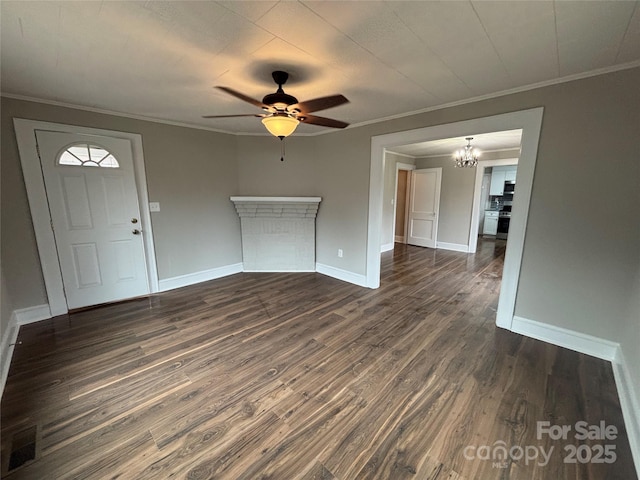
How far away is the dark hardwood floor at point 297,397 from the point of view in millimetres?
1385

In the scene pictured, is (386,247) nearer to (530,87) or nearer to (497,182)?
(530,87)

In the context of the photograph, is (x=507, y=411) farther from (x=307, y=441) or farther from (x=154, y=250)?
(x=154, y=250)

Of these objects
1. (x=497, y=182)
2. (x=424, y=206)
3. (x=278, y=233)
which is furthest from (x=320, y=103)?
(x=497, y=182)

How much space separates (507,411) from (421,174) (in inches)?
231

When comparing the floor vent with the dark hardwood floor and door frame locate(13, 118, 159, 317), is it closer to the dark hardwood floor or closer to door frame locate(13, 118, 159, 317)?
the dark hardwood floor

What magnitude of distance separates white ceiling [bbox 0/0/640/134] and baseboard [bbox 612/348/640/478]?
2.20m

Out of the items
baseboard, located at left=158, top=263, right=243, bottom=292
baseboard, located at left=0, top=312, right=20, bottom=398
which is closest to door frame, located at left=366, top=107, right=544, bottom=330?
baseboard, located at left=158, top=263, right=243, bottom=292

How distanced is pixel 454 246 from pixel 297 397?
227 inches

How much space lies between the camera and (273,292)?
12.1 ft

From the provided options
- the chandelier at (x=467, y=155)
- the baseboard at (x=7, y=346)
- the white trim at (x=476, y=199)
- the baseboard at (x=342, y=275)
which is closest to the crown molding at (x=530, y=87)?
the baseboard at (x=342, y=275)

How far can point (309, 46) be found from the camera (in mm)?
1691

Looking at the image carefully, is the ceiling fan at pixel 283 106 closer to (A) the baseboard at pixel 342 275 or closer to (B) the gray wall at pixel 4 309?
(A) the baseboard at pixel 342 275

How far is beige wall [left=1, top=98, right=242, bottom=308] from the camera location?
2.66 metres

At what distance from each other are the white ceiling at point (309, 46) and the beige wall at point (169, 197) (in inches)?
19.2
